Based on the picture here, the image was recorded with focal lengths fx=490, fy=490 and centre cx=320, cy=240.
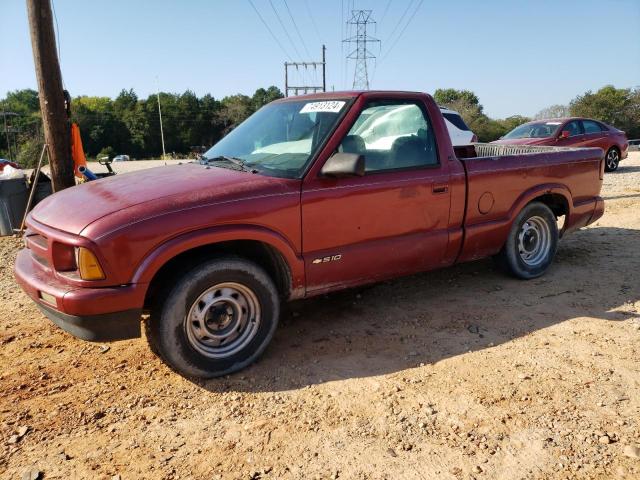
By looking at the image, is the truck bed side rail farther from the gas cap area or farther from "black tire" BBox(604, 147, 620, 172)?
"black tire" BBox(604, 147, 620, 172)

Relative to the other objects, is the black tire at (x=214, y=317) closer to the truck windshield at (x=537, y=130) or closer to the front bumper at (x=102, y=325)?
the front bumper at (x=102, y=325)

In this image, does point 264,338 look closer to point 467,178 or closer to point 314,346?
point 314,346

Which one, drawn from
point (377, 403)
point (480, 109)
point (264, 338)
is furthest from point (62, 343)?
point (480, 109)

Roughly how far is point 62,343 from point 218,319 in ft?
4.85

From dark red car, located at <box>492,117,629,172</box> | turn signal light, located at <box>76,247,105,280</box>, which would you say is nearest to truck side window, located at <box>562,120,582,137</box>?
dark red car, located at <box>492,117,629,172</box>

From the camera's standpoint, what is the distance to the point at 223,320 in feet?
10.9

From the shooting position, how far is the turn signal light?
281cm

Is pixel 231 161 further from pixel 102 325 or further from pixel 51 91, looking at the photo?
pixel 51 91

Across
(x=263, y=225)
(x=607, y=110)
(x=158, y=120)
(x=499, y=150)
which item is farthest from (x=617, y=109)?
(x=158, y=120)

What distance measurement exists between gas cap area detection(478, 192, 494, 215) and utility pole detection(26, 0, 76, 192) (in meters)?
5.82

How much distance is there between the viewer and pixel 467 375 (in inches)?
129

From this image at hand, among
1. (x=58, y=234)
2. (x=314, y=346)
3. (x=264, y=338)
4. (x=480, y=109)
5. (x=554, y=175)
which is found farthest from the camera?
(x=480, y=109)

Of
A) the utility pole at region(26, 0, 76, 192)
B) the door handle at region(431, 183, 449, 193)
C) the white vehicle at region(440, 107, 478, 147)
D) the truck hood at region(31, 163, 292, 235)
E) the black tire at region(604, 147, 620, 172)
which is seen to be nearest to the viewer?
the truck hood at region(31, 163, 292, 235)

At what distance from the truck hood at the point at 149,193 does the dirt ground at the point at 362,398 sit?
111 cm
